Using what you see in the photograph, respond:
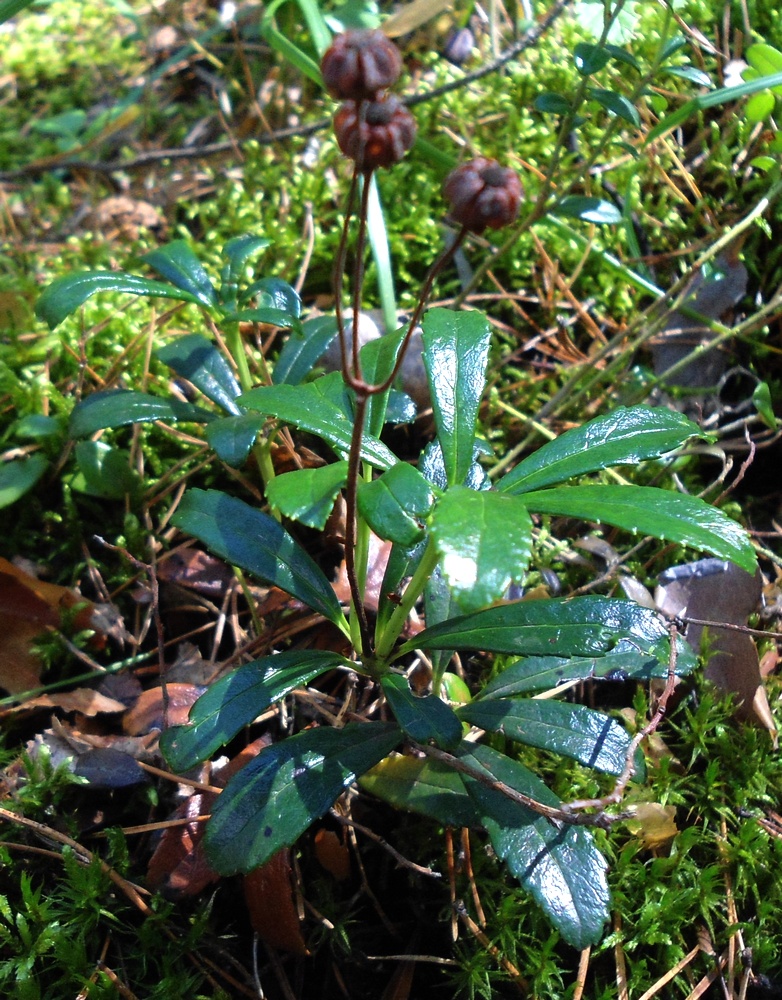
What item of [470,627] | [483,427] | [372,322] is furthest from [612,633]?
[372,322]

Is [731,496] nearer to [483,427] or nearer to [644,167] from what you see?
[483,427]

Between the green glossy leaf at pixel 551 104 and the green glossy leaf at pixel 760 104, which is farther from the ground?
the green glossy leaf at pixel 551 104

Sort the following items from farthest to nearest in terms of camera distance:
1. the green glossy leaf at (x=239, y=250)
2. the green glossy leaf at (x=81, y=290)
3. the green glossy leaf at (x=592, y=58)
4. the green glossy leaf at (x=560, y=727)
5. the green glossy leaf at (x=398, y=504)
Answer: the green glossy leaf at (x=239, y=250) → the green glossy leaf at (x=592, y=58) → the green glossy leaf at (x=81, y=290) → the green glossy leaf at (x=560, y=727) → the green glossy leaf at (x=398, y=504)

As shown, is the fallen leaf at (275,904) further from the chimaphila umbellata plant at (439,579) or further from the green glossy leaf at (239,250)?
the green glossy leaf at (239,250)

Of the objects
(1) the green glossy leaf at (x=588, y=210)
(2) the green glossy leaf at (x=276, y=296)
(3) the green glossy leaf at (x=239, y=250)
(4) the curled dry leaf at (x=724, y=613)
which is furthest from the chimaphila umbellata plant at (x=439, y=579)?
(1) the green glossy leaf at (x=588, y=210)

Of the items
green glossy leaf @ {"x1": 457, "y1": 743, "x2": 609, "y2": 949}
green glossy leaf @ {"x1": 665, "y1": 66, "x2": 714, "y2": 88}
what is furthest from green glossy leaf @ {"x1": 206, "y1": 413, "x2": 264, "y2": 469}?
green glossy leaf @ {"x1": 665, "y1": 66, "x2": 714, "y2": 88}

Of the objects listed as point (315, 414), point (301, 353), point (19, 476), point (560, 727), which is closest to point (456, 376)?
point (315, 414)

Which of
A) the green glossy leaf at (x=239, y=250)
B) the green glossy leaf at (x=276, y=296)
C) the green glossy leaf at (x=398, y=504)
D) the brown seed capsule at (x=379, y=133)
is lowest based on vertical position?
the green glossy leaf at (x=398, y=504)
